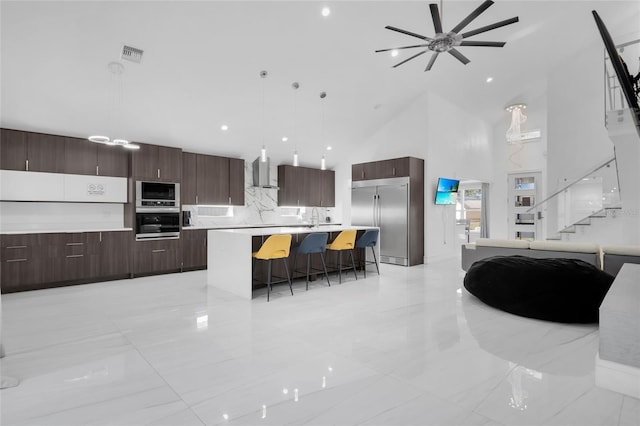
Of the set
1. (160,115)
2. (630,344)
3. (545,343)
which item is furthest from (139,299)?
(630,344)

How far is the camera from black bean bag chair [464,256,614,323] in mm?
3389

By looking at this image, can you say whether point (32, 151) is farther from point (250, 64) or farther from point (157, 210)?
point (250, 64)

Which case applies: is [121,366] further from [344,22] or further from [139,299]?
[344,22]

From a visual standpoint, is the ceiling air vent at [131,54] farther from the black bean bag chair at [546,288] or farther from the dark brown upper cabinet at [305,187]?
the black bean bag chair at [546,288]

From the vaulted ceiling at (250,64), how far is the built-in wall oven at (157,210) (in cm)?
92

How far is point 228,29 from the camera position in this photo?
14.7 ft

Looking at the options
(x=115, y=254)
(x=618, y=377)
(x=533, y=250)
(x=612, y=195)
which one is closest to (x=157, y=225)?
(x=115, y=254)

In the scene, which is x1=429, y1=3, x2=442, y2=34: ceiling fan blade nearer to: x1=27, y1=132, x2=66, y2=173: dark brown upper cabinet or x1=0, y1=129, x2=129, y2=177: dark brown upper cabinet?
x1=0, y1=129, x2=129, y2=177: dark brown upper cabinet

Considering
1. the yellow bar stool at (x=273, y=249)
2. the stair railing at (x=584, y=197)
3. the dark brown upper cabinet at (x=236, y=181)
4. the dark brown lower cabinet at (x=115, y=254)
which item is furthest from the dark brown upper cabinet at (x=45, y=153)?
the stair railing at (x=584, y=197)

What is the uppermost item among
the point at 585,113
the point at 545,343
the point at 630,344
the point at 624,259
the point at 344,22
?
the point at 344,22

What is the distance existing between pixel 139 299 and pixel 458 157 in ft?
24.3

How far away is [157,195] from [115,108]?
61.7 inches

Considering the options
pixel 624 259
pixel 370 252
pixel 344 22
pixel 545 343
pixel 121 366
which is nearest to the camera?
pixel 121 366

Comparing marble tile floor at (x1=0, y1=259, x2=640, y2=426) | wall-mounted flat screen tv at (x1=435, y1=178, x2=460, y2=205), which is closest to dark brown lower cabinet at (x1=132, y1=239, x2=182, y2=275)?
marble tile floor at (x1=0, y1=259, x2=640, y2=426)
